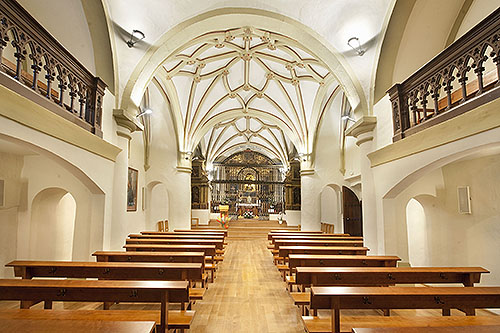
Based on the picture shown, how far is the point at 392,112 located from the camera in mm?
5547

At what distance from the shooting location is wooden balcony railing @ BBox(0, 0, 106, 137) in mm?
3416

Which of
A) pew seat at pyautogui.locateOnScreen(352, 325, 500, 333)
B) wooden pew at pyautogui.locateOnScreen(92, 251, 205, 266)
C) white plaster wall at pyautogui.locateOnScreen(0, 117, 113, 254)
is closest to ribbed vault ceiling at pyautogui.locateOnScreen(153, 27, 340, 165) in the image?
white plaster wall at pyautogui.locateOnScreen(0, 117, 113, 254)

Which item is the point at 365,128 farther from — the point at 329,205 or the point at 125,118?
the point at 329,205

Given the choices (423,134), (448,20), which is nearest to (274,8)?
(448,20)

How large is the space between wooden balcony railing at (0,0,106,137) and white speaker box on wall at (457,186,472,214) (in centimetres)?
697

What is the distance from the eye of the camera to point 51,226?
6.68 meters

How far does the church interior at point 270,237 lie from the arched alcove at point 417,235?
5cm

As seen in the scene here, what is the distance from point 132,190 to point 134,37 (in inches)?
209

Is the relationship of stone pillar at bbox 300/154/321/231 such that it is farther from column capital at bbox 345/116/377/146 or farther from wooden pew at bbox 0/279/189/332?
wooden pew at bbox 0/279/189/332

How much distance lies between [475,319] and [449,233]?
11.8 feet

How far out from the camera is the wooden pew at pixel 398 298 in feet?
8.44

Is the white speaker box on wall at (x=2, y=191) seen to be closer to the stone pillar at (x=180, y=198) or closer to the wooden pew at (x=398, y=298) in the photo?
the wooden pew at (x=398, y=298)

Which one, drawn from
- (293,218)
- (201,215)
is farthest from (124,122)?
(293,218)

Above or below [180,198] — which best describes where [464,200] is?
below
